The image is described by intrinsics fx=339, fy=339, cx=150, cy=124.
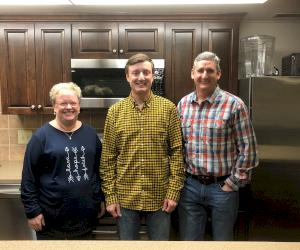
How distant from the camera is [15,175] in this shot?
8.18 ft

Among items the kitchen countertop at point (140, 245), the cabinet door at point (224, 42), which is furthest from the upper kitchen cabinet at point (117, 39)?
the kitchen countertop at point (140, 245)

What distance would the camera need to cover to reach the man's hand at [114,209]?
5.68ft

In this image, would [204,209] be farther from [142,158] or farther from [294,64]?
[294,64]

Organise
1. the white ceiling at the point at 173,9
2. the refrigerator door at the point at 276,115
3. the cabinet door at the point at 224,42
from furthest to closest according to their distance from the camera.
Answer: the cabinet door at the point at 224,42 → the white ceiling at the point at 173,9 → the refrigerator door at the point at 276,115

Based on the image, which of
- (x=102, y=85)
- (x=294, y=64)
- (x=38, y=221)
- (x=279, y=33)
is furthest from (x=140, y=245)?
(x=279, y=33)

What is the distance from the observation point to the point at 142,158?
168 cm

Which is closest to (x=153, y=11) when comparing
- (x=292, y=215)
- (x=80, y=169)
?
(x=80, y=169)

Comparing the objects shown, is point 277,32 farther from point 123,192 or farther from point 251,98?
point 123,192

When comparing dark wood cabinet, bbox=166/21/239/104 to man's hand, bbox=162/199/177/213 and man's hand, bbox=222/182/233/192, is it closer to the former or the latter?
man's hand, bbox=222/182/233/192

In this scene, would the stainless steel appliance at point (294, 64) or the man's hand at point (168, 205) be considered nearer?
the man's hand at point (168, 205)

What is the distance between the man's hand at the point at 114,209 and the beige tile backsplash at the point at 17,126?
1297 mm

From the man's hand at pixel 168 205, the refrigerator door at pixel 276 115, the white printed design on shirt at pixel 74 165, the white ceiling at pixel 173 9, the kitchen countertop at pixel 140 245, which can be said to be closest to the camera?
the kitchen countertop at pixel 140 245

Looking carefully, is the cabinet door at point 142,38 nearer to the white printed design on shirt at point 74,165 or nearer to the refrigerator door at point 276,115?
the refrigerator door at point 276,115

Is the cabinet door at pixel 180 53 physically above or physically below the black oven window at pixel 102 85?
above
